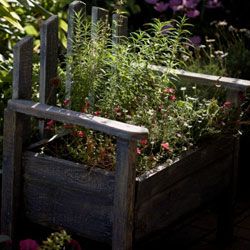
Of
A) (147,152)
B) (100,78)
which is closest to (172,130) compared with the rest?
(147,152)

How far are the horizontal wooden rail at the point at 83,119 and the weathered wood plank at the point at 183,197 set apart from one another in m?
0.33

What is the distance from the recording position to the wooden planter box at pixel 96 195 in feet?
9.52

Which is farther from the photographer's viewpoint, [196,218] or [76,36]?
[196,218]

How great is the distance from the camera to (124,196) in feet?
9.16

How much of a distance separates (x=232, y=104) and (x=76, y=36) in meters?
0.83

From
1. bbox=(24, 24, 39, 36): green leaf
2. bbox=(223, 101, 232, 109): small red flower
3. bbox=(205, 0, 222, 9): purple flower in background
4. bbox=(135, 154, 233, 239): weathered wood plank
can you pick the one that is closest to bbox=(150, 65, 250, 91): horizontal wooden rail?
bbox=(223, 101, 232, 109): small red flower

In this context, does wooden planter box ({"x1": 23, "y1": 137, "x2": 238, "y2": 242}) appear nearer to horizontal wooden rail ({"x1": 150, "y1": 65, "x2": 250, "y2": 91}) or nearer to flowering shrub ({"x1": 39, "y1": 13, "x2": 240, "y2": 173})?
flowering shrub ({"x1": 39, "y1": 13, "x2": 240, "y2": 173})

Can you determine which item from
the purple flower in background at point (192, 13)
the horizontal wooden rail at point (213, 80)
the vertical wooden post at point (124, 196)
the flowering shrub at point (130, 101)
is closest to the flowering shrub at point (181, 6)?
the purple flower in background at point (192, 13)

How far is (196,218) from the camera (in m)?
4.18

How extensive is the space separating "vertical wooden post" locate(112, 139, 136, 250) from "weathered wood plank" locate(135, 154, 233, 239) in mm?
70

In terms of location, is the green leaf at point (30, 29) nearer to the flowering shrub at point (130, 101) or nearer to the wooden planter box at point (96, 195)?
the flowering shrub at point (130, 101)

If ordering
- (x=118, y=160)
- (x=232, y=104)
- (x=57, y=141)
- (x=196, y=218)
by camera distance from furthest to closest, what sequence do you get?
(x=196, y=218) < (x=232, y=104) < (x=57, y=141) < (x=118, y=160)

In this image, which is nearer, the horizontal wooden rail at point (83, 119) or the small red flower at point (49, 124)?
the horizontal wooden rail at point (83, 119)

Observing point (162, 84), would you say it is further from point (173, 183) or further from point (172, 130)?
point (173, 183)
